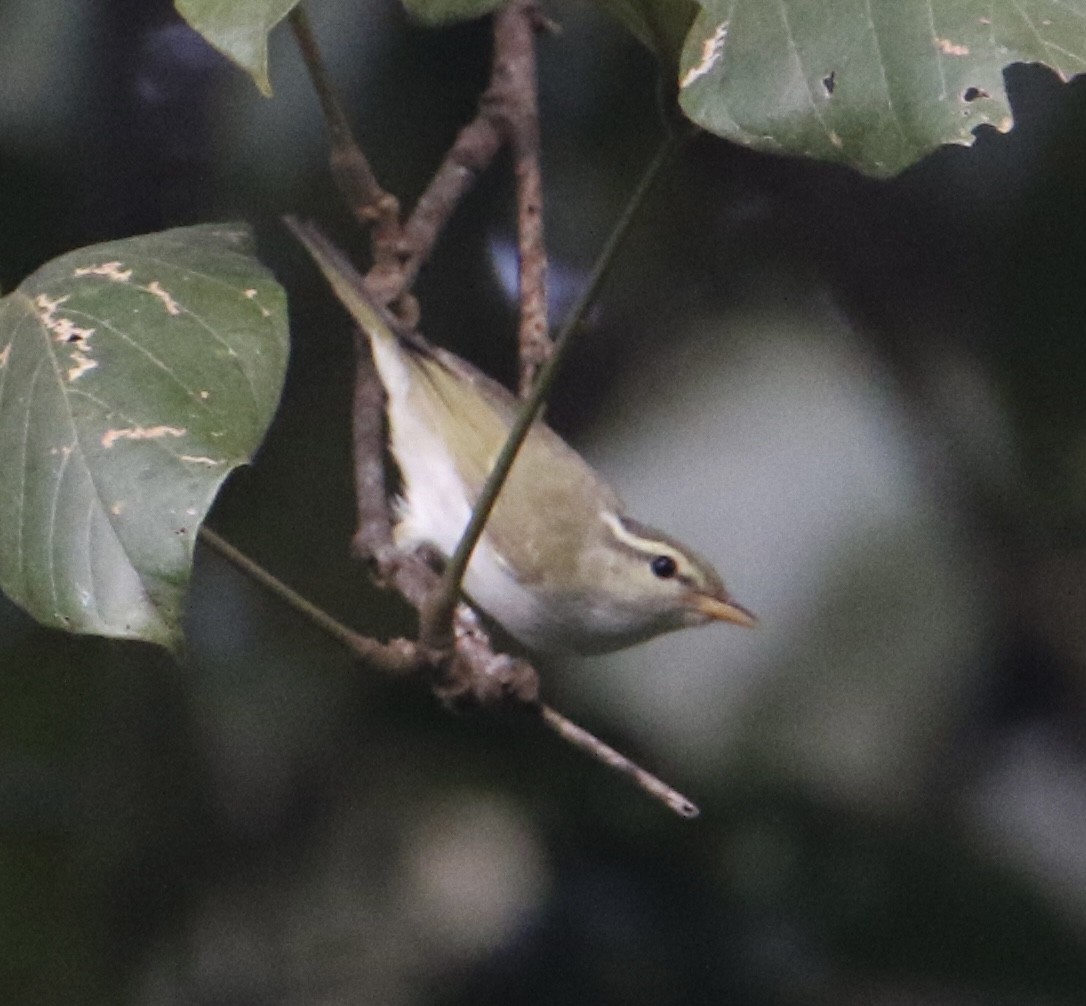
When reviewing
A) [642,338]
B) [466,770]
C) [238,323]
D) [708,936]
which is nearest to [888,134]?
[238,323]

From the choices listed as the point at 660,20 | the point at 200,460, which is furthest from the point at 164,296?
the point at 660,20

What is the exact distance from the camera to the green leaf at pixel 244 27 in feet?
2.43

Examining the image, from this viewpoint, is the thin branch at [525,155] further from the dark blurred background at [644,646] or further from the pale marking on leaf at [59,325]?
the pale marking on leaf at [59,325]

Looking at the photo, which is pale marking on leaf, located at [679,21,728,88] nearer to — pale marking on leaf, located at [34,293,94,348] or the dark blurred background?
pale marking on leaf, located at [34,293,94,348]

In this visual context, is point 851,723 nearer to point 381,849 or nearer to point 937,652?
point 937,652

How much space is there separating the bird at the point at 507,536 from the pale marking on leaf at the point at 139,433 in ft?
2.80

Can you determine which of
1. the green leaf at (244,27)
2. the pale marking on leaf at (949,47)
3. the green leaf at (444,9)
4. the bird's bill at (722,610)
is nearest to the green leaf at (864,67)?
the pale marking on leaf at (949,47)

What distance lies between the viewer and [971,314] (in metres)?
1.98

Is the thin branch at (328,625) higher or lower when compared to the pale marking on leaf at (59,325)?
lower

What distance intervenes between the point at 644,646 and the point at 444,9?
135cm

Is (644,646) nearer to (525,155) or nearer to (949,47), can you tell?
(525,155)

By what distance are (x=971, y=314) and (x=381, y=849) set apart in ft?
3.87

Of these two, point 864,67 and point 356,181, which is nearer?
point 864,67

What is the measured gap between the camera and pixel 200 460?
863 mm
